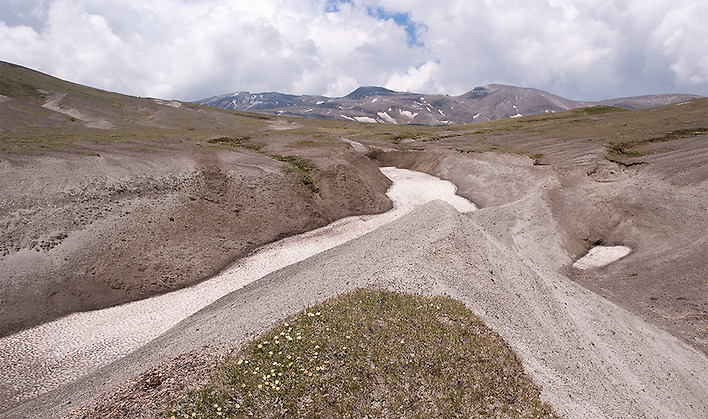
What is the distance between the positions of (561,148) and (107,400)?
7524cm

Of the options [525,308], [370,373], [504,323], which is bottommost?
[525,308]

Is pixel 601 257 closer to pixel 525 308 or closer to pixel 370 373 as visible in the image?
pixel 525 308

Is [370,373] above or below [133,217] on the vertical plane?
below

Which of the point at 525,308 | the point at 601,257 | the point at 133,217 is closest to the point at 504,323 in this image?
the point at 525,308

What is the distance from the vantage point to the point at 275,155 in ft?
204

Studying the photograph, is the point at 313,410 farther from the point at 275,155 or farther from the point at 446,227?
the point at 275,155

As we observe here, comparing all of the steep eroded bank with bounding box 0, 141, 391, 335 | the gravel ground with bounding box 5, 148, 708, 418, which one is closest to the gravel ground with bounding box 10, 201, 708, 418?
the gravel ground with bounding box 5, 148, 708, 418

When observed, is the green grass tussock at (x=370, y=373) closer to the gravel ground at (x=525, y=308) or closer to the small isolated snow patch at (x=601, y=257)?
the gravel ground at (x=525, y=308)

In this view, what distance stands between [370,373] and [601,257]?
34.3m

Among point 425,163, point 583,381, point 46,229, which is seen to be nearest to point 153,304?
point 46,229

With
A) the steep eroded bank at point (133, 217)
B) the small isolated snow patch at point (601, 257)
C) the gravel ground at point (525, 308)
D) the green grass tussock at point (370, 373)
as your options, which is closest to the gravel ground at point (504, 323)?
the gravel ground at point (525, 308)

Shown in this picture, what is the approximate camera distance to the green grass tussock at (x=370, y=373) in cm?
1298

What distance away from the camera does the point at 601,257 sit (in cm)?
3838

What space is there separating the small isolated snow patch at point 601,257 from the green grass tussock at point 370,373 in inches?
1017
